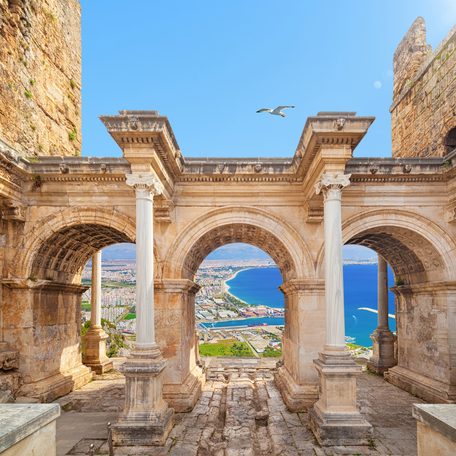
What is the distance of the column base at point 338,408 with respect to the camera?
738 centimetres

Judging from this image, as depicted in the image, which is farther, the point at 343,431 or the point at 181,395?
the point at 181,395

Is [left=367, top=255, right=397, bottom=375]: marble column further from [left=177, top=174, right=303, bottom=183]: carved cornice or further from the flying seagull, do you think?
the flying seagull

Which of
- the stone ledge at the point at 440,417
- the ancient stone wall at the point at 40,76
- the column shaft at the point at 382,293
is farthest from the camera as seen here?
the column shaft at the point at 382,293

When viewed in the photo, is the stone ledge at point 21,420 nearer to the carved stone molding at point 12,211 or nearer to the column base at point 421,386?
the carved stone molding at point 12,211

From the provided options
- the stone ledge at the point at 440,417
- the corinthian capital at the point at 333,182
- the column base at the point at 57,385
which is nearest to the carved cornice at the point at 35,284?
the column base at the point at 57,385

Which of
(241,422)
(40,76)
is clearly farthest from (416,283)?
(40,76)

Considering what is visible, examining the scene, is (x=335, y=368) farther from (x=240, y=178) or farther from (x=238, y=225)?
(x=240, y=178)

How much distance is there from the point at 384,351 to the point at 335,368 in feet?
23.8

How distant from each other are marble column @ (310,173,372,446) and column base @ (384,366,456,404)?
3.32m

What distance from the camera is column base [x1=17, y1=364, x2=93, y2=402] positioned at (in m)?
9.89

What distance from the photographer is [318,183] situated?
8.60 m

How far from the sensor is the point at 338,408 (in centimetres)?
770

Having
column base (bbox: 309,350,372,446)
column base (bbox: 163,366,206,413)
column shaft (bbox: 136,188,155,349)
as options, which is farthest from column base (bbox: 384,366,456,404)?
column shaft (bbox: 136,188,155,349)

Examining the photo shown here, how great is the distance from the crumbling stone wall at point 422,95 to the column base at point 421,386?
672cm
